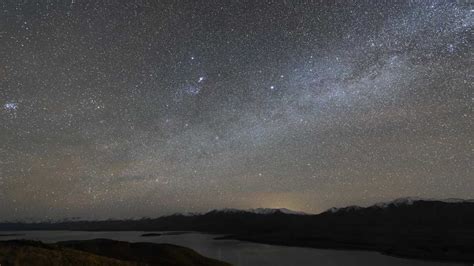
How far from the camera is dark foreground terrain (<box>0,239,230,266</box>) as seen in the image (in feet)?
80.0

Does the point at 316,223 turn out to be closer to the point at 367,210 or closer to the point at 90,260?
the point at 367,210

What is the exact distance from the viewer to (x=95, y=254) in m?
30.1

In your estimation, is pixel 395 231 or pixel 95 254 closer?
pixel 95 254

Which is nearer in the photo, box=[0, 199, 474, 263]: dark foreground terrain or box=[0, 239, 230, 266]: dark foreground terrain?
box=[0, 239, 230, 266]: dark foreground terrain

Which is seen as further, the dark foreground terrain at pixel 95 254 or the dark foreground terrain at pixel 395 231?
the dark foreground terrain at pixel 395 231

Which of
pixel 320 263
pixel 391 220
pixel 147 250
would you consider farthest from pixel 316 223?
pixel 147 250

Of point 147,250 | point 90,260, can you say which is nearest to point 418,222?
point 147,250

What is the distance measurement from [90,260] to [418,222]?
137m

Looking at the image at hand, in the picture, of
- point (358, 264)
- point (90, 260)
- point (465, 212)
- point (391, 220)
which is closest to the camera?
point (90, 260)

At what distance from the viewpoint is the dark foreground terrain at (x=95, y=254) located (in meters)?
24.4

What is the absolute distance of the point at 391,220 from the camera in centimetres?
15638

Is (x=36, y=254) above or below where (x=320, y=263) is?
above

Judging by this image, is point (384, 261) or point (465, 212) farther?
point (465, 212)

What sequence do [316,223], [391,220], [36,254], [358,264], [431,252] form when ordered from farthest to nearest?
[316,223], [391,220], [431,252], [358,264], [36,254]
